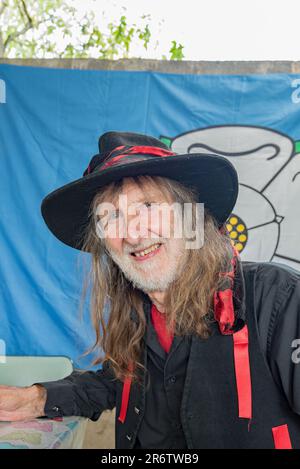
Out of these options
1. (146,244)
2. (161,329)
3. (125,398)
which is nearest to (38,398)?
(125,398)

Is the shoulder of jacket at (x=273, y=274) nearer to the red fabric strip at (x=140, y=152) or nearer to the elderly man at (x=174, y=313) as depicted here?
the elderly man at (x=174, y=313)

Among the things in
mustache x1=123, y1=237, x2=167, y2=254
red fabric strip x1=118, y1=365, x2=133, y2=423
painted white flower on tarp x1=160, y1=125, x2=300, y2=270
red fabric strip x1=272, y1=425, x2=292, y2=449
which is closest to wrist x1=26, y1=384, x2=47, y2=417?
red fabric strip x1=118, y1=365, x2=133, y2=423

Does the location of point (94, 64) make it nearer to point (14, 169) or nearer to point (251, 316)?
point (14, 169)

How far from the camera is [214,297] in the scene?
3.54ft

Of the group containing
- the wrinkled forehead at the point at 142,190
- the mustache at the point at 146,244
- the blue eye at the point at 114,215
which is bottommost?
the mustache at the point at 146,244

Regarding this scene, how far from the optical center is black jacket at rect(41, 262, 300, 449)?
37.0 inches

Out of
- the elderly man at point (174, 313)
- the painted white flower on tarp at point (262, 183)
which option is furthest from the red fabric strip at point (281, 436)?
the painted white flower on tarp at point (262, 183)

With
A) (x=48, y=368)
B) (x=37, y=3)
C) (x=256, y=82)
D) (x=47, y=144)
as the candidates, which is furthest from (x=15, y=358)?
(x=37, y=3)

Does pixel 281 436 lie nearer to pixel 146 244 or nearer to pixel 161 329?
pixel 161 329

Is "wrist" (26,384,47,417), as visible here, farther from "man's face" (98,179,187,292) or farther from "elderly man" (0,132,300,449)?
"man's face" (98,179,187,292)

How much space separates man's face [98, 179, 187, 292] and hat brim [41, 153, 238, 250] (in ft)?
0.21

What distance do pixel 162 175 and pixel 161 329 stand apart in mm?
430

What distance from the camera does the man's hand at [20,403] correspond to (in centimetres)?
117

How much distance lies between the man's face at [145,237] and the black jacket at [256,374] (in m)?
0.19
